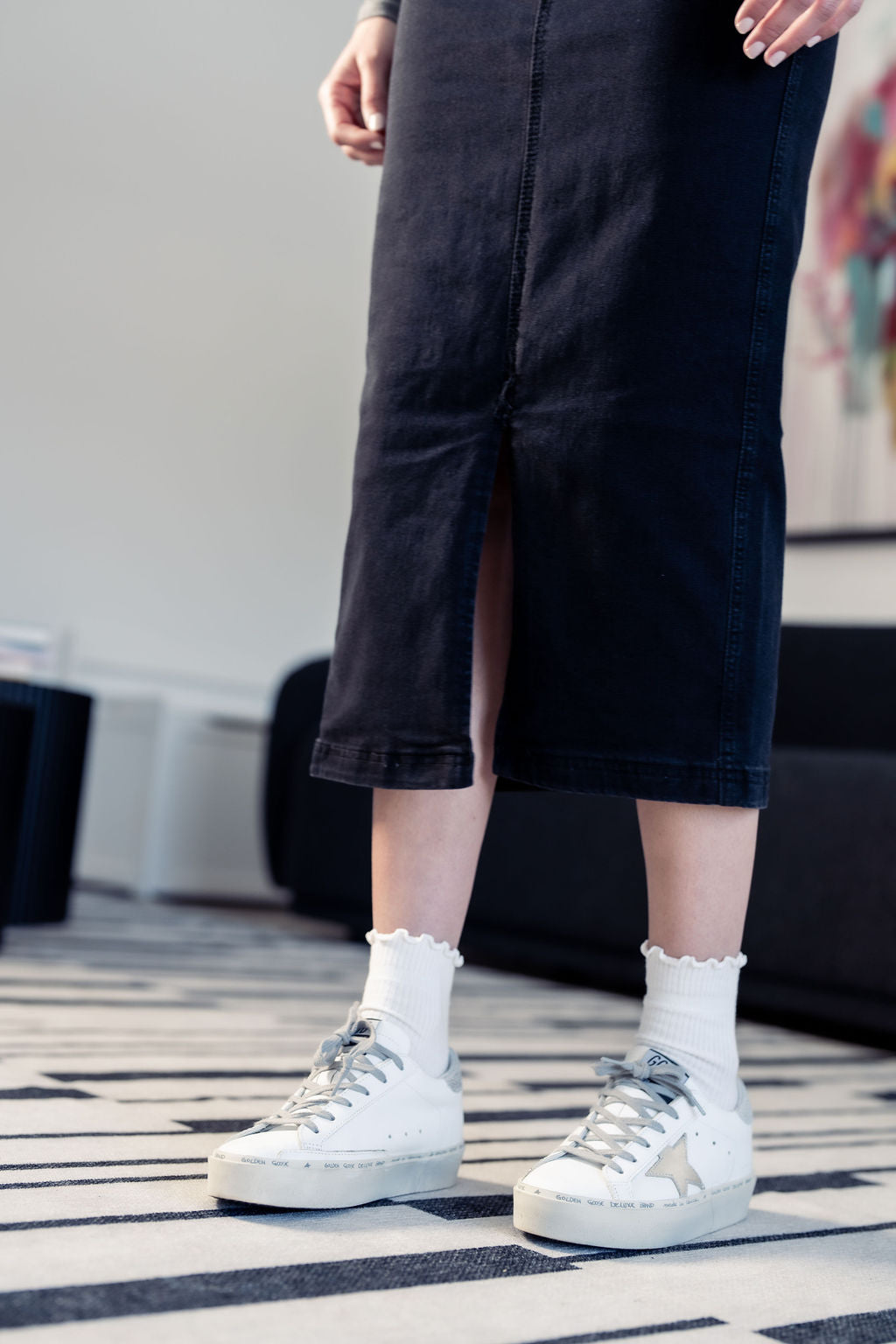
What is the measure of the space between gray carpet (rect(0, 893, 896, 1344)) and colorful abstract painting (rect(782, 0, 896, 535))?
208 cm

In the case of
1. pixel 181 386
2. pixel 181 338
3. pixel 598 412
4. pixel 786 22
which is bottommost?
pixel 598 412

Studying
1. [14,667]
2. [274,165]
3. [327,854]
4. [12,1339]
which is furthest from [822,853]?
[274,165]

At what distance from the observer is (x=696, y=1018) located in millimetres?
852

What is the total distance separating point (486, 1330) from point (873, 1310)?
22cm

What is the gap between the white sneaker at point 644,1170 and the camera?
2.52ft

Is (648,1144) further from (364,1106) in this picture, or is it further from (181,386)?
(181,386)

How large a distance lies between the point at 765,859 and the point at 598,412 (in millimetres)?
1147

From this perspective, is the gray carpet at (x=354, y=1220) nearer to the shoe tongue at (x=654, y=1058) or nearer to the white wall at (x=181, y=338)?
the shoe tongue at (x=654, y=1058)

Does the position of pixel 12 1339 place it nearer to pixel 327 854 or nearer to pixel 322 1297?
pixel 322 1297

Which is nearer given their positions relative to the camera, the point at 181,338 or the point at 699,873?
the point at 699,873

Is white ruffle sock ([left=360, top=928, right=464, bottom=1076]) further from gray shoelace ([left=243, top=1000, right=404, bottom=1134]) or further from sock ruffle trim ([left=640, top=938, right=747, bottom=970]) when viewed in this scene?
sock ruffle trim ([left=640, top=938, right=747, bottom=970])

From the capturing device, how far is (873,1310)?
2.31 ft

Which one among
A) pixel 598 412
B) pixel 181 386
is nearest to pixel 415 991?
pixel 598 412

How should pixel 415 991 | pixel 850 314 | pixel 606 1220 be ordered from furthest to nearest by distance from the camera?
pixel 850 314
pixel 415 991
pixel 606 1220
